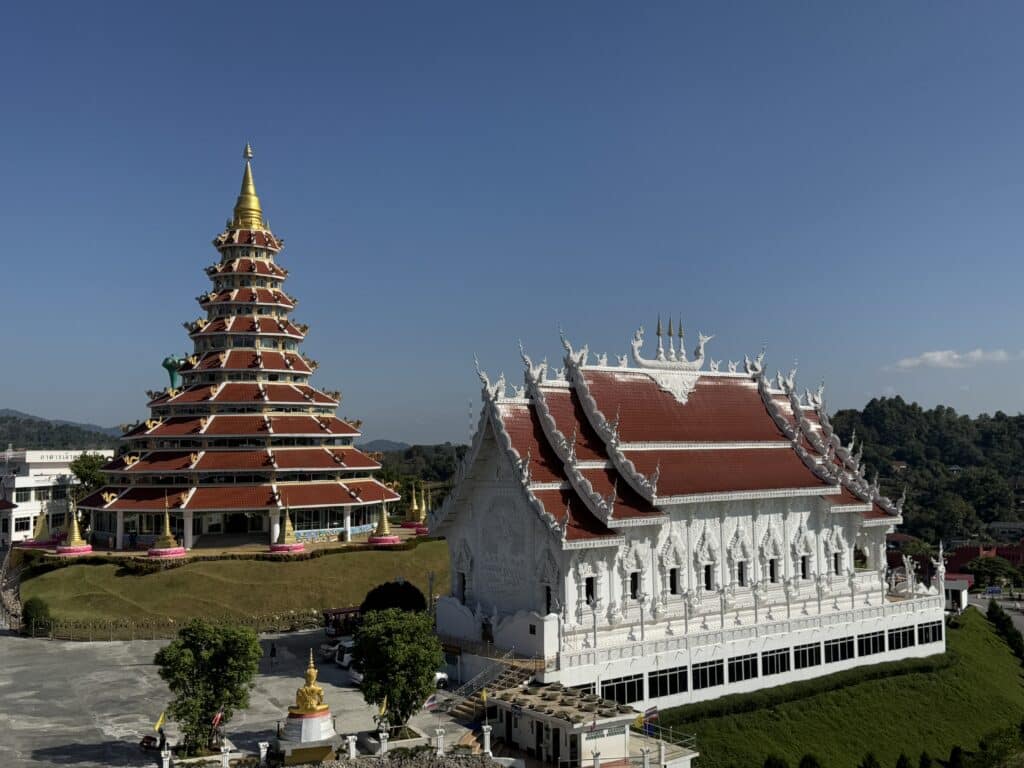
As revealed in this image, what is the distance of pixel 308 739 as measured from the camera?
22734mm

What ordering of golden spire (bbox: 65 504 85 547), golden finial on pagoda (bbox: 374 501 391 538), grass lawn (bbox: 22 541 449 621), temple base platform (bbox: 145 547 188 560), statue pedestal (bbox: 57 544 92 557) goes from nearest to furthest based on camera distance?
1. grass lawn (bbox: 22 541 449 621)
2. temple base platform (bbox: 145 547 188 560)
3. statue pedestal (bbox: 57 544 92 557)
4. golden spire (bbox: 65 504 85 547)
5. golden finial on pagoda (bbox: 374 501 391 538)

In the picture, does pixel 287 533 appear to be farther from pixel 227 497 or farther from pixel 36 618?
pixel 36 618

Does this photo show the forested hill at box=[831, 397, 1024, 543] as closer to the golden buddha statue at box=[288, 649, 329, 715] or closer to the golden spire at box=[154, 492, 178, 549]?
the golden spire at box=[154, 492, 178, 549]

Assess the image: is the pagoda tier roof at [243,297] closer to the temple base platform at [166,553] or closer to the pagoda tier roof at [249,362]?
the pagoda tier roof at [249,362]

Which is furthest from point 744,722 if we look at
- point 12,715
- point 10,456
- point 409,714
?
point 10,456

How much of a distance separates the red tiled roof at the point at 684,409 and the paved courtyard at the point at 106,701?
1316cm

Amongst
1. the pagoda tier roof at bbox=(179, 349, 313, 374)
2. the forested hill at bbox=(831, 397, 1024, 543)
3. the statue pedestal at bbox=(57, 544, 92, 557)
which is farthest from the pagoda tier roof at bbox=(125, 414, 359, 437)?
the forested hill at bbox=(831, 397, 1024, 543)

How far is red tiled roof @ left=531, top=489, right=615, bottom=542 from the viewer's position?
29.5m

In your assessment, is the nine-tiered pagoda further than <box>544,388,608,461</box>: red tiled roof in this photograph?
Yes

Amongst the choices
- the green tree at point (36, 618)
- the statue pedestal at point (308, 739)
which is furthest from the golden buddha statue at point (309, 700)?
the green tree at point (36, 618)

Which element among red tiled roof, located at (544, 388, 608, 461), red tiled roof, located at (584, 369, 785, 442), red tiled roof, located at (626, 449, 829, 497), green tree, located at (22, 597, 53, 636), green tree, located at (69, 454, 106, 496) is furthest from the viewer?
green tree, located at (69, 454, 106, 496)

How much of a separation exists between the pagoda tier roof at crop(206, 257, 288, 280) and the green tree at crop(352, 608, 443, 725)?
33925 millimetres

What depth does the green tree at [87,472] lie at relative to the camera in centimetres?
6600

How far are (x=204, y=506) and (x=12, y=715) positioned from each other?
1872cm
